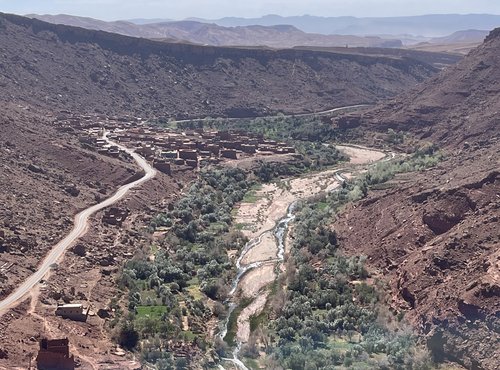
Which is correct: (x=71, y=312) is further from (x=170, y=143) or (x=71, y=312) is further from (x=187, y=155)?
(x=170, y=143)

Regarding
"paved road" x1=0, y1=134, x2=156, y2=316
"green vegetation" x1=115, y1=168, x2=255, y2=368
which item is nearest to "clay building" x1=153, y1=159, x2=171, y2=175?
"paved road" x1=0, y1=134, x2=156, y2=316

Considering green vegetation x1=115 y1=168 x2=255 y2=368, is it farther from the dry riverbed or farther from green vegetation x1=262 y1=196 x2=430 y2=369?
green vegetation x1=262 y1=196 x2=430 y2=369

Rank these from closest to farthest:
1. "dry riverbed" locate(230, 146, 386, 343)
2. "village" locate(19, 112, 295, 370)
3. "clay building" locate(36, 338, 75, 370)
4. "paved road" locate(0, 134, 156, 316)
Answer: "clay building" locate(36, 338, 75, 370) < "paved road" locate(0, 134, 156, 316) < "dry riverbed" locate(230, 146, 386, 343) < "village" locate(19, 112, 295, 370)

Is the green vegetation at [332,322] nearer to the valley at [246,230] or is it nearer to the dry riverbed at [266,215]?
the valley at [246,230]

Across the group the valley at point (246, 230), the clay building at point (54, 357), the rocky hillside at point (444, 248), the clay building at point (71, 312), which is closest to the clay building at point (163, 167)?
the valley at point (246, 230)

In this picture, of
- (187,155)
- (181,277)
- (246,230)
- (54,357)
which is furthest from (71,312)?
(187,155)
